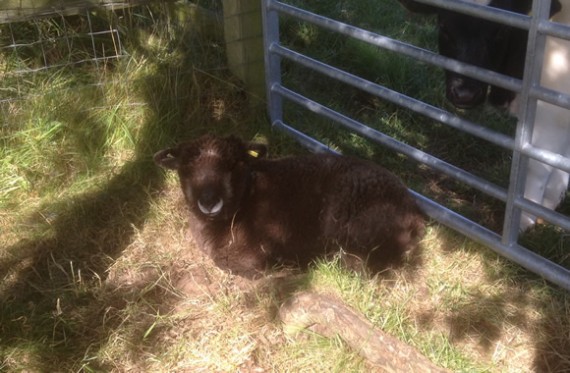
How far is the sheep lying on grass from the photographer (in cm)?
369

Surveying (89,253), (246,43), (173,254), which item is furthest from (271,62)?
(89,253)

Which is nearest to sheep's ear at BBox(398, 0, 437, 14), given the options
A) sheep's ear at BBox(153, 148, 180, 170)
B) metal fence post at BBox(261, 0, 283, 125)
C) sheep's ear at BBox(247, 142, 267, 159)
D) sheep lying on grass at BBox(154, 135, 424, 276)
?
metal fence post at BBox(261, 0, 283, 125)

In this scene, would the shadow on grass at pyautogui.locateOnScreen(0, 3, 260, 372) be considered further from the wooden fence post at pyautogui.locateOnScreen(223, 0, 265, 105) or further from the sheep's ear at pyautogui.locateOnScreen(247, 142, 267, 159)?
the sheep's ear at pyautogui.locateOnScreen(247, 142, 267, 159)

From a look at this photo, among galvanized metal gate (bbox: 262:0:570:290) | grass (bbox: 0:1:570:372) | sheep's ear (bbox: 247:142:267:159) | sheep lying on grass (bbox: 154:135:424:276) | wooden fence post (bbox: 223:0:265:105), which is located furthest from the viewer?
wooden fence post (bbox: 223:0:265:105)

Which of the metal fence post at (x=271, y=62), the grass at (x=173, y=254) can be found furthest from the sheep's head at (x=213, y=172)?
the metal fence post at (x=271, y=62)

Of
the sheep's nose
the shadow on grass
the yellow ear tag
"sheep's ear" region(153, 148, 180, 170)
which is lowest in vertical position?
the shadow on grass

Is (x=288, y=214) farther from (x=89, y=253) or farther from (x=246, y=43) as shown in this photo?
(x=246, y=43)

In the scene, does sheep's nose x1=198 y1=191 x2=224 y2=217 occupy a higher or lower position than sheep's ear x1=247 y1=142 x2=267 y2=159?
lower

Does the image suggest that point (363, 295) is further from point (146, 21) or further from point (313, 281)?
point (146, 21)

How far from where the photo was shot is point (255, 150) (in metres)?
3.83

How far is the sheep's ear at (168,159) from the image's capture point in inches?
147

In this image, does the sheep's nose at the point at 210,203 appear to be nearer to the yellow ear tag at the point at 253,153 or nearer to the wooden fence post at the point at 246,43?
the yellow ear tag at the point at 253,153

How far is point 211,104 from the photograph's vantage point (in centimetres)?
503

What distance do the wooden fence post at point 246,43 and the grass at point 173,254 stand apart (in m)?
0.12
